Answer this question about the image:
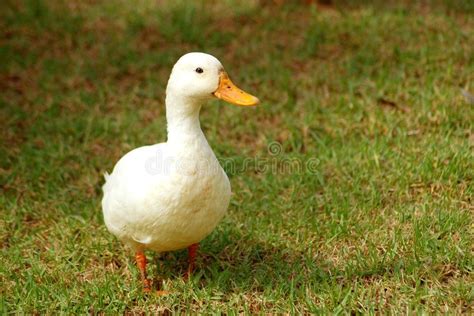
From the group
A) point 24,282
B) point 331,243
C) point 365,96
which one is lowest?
point 24,282

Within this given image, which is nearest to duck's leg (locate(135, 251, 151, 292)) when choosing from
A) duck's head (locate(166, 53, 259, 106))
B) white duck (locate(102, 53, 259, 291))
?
white duck (locate(102, 53, 259, 291))

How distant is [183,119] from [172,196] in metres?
0.38

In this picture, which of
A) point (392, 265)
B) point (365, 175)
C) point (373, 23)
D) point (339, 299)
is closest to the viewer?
point (339, 299)

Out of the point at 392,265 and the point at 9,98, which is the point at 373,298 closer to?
the point at 392,265

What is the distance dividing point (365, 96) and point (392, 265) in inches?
78.1

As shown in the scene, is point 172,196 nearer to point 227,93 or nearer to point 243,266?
point 227,93

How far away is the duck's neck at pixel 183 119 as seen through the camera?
3000 millimetres

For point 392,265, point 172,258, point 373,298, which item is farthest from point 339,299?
point 172,258

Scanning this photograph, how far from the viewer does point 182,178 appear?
2.92m

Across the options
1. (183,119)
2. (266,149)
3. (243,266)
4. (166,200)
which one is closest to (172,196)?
(166,200)

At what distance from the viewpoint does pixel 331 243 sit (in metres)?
3.55

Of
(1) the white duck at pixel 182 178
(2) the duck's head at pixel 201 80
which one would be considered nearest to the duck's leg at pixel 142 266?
(1) the white duck at pixel 182 178

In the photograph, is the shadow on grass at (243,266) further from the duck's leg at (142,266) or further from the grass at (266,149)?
the duck's leg at (142,266)

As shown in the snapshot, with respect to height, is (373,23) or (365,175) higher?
(373,23)
